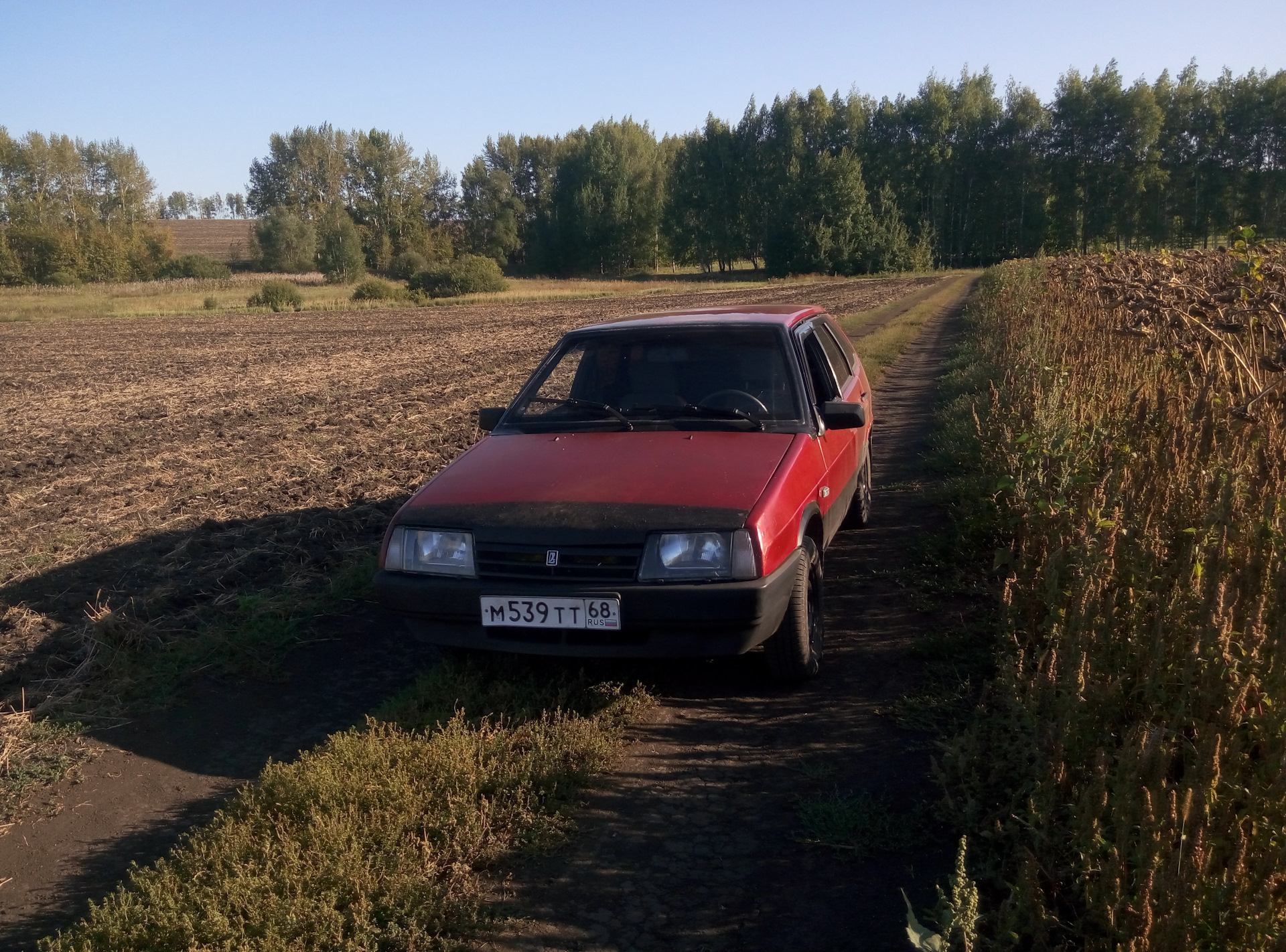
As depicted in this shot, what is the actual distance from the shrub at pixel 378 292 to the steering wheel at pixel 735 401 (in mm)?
48975

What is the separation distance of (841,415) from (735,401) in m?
0.57

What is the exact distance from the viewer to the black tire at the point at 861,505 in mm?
6730

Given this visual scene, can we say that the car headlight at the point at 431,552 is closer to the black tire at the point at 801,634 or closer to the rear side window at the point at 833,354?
the black tire at the point at 801,634

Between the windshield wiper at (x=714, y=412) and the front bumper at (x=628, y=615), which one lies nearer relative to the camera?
the front bumper at (x=628, y=615)

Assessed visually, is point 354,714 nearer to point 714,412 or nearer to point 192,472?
point 714,412

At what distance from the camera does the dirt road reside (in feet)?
10.2

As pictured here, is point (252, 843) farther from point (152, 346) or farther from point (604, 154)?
point (604, 154)

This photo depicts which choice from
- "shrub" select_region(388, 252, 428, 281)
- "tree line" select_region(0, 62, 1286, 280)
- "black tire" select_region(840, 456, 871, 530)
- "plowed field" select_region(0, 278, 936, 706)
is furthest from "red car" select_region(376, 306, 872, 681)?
"tree line" select_region(0, 62, 1286, 280)

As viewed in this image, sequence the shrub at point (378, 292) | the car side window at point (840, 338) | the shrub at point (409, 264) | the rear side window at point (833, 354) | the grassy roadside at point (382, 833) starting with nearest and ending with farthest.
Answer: the grassy roadside at point (382, 833) → the rear side window at point (833, 354) → the car side window at point (840, 338) → the shrub at point (378, 292) → the shrub at point (409, 264)

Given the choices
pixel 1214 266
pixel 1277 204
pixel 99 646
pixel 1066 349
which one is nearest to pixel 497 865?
pixel 99 646

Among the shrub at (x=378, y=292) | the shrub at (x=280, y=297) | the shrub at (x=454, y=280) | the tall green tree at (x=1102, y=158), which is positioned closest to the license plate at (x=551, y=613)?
the shrub at (x=280, y=297)

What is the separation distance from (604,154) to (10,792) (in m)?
88.6

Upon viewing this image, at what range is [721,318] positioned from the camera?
5.76m

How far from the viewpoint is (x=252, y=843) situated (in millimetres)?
3182
